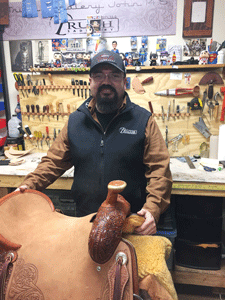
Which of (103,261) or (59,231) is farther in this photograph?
(59,231)

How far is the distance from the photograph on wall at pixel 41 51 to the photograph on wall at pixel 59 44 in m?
0.09

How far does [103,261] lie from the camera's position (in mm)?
780

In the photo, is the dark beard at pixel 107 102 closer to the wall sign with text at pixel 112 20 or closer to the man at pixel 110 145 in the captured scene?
the man at pixel 110 145

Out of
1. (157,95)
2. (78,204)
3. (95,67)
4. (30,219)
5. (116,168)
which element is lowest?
(78,204)

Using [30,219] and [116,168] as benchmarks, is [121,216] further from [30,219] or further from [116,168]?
[116,168]

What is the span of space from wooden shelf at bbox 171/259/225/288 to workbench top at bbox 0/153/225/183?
0.86 metres

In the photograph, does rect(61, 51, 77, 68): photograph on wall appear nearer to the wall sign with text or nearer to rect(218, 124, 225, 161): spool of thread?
the wall sign with text

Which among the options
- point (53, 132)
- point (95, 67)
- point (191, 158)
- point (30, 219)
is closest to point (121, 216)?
point (30, 219)

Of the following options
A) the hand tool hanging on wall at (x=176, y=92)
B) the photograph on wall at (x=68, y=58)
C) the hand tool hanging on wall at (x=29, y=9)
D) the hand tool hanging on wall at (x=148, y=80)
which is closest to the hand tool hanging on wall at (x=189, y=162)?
the hand tool hanging on wall at (x=176, y=92)

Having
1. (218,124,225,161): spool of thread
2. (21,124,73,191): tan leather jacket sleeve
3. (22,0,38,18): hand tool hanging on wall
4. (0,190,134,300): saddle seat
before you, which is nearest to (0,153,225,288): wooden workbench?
(218,124,225,161): spool of thread

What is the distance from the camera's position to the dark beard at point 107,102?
140cm

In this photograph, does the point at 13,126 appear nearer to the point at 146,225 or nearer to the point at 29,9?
the point at 29,9

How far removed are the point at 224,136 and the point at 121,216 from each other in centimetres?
183

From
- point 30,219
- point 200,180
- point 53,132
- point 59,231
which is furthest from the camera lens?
point 53,132
